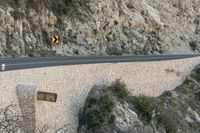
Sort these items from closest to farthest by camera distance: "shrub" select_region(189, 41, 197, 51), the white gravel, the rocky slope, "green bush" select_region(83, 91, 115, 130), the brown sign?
the white gravel < the brown sign < "green bush" select_region(83, 91, 115, 130) < the rocky slope < "shrub" select_region(189, 41, 197, 51)

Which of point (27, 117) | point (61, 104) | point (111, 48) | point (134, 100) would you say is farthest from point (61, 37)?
point (27, 117)

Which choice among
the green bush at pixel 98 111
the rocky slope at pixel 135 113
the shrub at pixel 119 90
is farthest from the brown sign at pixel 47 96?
the shrub at pixel 119 90

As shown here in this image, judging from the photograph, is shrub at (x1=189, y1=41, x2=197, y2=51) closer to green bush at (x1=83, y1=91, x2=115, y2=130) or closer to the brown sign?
green bush at (x1=83, y1=91, x2=115, y2=130)

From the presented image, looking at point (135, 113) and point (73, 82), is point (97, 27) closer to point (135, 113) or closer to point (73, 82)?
point (135, 113)

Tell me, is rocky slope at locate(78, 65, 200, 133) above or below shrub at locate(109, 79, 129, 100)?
below

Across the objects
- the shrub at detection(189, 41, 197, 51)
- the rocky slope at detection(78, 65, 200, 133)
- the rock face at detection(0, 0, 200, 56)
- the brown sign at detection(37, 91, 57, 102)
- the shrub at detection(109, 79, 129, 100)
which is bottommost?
the rocky slope at detection(78, 65, 200, 133)

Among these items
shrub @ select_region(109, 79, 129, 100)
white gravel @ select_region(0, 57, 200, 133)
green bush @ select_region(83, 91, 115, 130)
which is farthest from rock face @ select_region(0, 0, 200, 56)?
green bush @ select_region(83, 91, 115, 130)

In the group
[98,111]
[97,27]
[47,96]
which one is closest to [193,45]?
[97,27]
